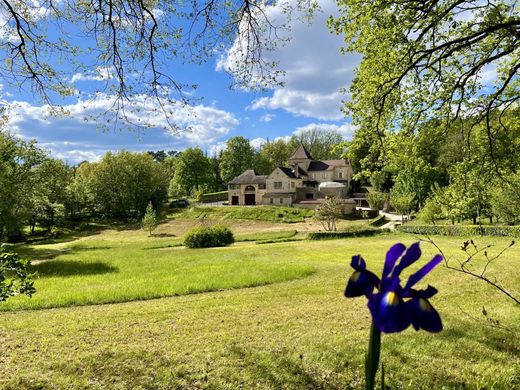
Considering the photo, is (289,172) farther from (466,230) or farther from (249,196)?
(466,230)

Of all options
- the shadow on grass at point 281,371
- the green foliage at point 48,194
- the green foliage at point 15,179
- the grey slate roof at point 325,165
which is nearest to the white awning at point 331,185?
the grey slate roof at point 325,165

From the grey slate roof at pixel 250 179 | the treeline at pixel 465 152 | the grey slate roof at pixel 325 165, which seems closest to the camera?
the treeline at pixel 465 152

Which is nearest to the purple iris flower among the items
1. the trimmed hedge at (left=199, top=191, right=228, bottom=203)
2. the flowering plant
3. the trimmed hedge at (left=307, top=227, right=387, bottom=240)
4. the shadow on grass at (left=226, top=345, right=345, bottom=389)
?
the flowering plant

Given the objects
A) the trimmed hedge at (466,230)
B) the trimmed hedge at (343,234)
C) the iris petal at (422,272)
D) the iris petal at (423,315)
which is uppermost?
the iris petal at (422,272)

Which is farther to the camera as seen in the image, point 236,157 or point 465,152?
point 236,157

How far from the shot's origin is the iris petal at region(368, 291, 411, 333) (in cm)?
113

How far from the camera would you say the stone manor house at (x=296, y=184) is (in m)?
63.1

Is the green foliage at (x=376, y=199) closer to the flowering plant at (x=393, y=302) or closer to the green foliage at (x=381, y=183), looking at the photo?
the green foliage at (x=381, y=183)

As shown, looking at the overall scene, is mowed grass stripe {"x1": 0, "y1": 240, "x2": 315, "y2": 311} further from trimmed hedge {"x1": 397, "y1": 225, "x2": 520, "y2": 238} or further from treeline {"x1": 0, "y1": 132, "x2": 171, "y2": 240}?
treeline {"x1": 0, "y1": 132, "x2": 171, "y2": 240}

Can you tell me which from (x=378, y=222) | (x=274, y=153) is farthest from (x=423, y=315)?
(x=274, y=153)

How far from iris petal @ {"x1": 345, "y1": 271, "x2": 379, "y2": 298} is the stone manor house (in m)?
57.5

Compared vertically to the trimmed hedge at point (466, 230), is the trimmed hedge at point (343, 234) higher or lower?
lower

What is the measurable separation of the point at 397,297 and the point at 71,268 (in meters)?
22.3

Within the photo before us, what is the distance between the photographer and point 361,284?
52.2 inches
